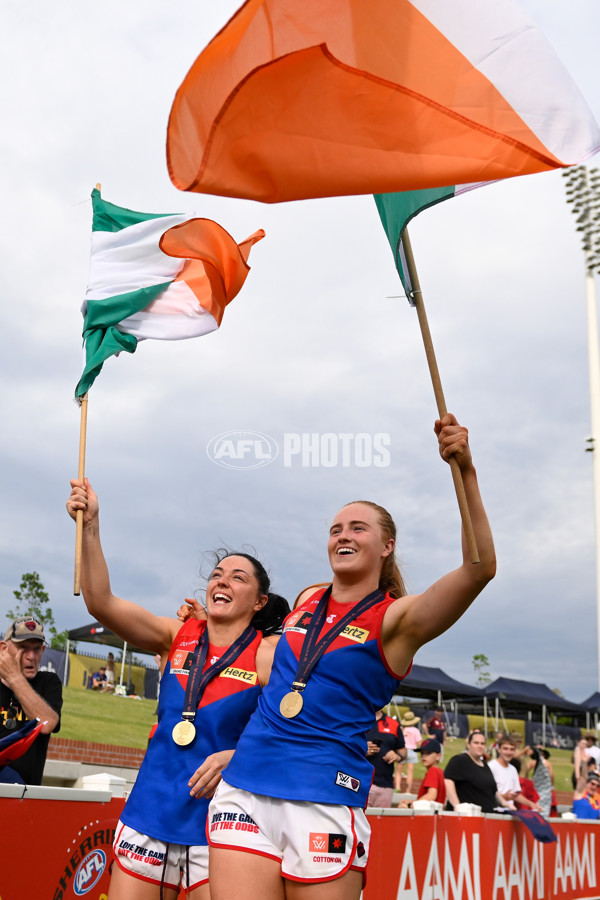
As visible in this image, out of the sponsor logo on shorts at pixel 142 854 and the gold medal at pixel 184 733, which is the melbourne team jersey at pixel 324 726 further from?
the sponsor logo on shorts at pixel 142 854

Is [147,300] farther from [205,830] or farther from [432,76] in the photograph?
[205,830]

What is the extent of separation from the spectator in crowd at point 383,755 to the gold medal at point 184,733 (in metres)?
4.46

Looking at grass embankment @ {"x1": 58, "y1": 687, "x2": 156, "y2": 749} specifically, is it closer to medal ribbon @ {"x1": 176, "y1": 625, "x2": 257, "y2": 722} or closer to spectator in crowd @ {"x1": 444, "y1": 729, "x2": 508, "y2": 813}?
spectator in crowd @ {"x1": 444, "y1": 729, "x2": 508, "y2": 813}

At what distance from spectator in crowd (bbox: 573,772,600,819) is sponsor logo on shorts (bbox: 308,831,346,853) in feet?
35.4

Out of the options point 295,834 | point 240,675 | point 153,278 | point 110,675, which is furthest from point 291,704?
point 110,675

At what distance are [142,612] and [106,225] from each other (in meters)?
2.72

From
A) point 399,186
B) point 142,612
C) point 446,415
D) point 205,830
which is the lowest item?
point 205,830

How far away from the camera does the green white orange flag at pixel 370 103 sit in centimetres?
327

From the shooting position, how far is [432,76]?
11.5 feet

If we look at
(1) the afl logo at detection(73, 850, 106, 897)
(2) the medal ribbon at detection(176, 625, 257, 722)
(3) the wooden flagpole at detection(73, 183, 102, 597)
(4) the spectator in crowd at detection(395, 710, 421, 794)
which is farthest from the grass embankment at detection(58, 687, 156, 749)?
(2) the medal ribbon at detection(176, 625, 257, 722)

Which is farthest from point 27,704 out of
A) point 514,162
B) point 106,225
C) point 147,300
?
point 514,162

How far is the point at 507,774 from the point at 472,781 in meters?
1.40

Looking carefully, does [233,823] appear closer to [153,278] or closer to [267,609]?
[267,609]

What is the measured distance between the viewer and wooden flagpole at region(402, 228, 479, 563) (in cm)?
299
